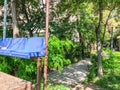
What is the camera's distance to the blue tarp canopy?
6199 millimetres

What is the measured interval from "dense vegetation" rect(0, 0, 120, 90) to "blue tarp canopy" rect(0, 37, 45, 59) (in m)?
0.53

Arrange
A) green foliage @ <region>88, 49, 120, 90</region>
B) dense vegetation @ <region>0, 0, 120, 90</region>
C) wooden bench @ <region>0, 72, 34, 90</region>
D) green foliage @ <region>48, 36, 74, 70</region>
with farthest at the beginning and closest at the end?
green foliage @ <region>88, 49, 120, 90</region>
dense vegetation @ <region>0, 0, 120, 90</region>
green foliage @ <region>48, 36, 74, 70</region>
wooden bench @ <region>0, 72, 34, 90</region>

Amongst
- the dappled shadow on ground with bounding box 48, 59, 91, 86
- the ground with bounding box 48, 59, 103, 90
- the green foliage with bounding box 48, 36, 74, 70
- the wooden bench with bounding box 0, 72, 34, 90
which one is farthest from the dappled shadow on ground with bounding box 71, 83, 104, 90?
the wooden bench with bounding box 0, 72, 34, 90

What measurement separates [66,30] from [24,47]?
4680 millimetres

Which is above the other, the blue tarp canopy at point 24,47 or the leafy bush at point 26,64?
the blue tarp canopy at point 24,47

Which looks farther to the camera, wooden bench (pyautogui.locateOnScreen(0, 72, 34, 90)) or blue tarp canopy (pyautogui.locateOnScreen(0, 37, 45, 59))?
blue tarp canopy (pyautogui.locateOnScreen(0, 37, 45, 59))

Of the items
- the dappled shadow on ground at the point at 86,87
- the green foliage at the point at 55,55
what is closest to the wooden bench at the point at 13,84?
the green foliage at the point at 55,55

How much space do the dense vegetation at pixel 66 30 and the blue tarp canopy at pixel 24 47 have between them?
53cm

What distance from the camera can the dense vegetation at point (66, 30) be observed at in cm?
770

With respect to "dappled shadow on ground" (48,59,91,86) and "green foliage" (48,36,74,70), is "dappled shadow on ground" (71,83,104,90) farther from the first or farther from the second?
"green foliage" (48,36,74,70)

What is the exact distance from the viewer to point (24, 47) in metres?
7.16

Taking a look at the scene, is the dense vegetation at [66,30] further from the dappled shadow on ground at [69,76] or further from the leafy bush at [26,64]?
the dappled shadow on ground at [69,76]

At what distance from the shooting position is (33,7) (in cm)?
1230

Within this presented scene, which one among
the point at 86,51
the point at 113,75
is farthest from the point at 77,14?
the point at 113,75
